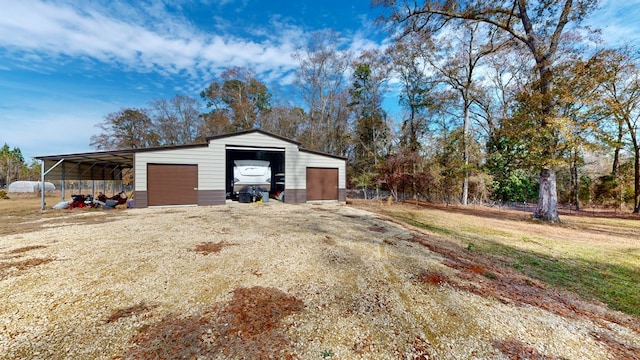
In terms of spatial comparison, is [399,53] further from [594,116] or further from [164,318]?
[164,318]

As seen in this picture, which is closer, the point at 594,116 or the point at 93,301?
the point at 93,301

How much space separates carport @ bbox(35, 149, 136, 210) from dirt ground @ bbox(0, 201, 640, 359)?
5440mm

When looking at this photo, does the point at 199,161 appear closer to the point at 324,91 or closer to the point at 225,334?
the point at 225,334

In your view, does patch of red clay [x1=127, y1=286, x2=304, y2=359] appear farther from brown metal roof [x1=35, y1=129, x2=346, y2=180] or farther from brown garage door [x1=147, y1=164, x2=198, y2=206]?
brown metal roof [x1=35, y1=129, x2=346, y2=180]

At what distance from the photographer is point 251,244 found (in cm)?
495

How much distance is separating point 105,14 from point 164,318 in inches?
423

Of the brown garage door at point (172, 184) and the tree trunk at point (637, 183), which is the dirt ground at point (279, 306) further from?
the tree trunk at point (637, 183)

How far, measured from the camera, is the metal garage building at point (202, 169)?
964 centimetres

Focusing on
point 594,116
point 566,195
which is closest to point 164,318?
point 594,116

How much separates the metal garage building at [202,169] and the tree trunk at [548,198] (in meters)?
9.13

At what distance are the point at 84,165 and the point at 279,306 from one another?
16.5 metres

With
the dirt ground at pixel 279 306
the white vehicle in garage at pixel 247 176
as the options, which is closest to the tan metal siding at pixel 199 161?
the white vehicle in garage at pixel 247 176

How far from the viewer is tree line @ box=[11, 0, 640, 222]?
9.37 metres

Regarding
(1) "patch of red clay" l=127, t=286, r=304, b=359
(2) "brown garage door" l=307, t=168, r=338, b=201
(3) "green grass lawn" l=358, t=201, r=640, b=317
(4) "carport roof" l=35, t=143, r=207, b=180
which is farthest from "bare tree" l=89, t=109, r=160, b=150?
(3) "green grass lawn" l=358, t=201, r=640, b=317
